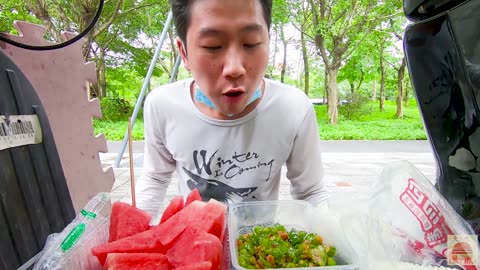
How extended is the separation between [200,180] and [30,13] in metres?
0.71

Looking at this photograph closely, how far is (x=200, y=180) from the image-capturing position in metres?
1.24

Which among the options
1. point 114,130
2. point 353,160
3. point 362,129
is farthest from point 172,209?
point 362,129

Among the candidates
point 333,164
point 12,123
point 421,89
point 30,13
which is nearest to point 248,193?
point 421,89

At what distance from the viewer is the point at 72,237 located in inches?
25.6

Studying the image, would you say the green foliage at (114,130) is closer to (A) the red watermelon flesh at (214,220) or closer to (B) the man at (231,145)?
(B) the man at (231,145)

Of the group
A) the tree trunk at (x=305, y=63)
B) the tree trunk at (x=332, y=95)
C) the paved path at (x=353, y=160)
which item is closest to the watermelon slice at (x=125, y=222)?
the paved path at (x=353, y=160)

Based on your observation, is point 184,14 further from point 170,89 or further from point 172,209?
point 172,209

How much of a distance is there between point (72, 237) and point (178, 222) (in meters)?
0.20

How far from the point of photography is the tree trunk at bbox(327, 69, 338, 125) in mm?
8695

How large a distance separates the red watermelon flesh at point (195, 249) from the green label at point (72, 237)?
169mm

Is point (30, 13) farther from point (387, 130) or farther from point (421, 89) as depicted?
point (387, 130)

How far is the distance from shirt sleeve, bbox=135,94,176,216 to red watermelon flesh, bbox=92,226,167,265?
533 mm

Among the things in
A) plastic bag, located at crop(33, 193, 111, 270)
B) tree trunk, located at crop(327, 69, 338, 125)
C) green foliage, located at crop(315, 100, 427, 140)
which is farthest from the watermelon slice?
tree trunk, located at crop(327, 69, 338, 125)

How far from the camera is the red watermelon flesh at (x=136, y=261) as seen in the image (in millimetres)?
630
